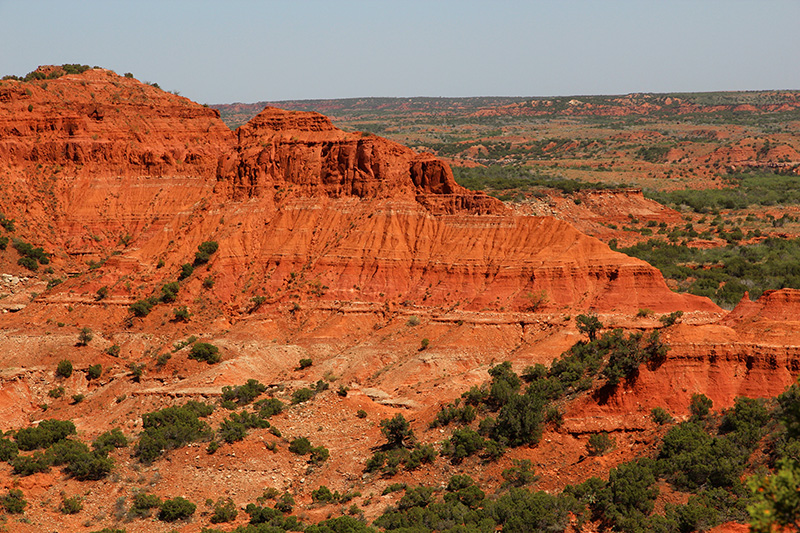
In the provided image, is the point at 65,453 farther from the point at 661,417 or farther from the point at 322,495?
the point at 661,417

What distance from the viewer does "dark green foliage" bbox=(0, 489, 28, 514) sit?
4119cm

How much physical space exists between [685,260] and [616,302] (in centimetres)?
3793

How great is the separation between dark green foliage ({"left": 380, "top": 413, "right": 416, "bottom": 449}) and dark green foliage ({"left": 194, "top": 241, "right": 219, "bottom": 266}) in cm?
2884

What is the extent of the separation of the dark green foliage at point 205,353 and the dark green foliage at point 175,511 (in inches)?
735

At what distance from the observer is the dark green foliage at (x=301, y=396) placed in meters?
54.1

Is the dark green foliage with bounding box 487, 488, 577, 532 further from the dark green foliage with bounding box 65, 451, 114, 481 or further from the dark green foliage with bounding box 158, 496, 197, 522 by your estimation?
the dark green foliage with bounding box 65, 451, 114, 481

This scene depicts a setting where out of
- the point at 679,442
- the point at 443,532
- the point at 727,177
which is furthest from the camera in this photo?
the point at 727,177

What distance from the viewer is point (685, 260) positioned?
93.8 meters

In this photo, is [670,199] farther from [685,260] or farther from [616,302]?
[616,302]

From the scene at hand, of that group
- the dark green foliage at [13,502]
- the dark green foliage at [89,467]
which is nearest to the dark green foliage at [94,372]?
the dark green foliage at [89,467]

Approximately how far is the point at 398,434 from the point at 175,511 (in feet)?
40.0

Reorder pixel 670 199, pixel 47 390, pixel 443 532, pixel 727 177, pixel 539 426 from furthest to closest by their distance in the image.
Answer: pixel 727 177 → pixel 670 199 → pixel 47 390 → pixel 539 426 → pixel 443 532

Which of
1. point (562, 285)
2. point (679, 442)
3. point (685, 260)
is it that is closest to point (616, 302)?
point (562, 285)

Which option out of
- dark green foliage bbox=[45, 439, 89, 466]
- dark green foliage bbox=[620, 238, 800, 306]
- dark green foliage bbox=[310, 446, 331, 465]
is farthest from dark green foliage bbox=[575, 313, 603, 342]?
dark green foliage bbox=[45, 439, 89, 466]
